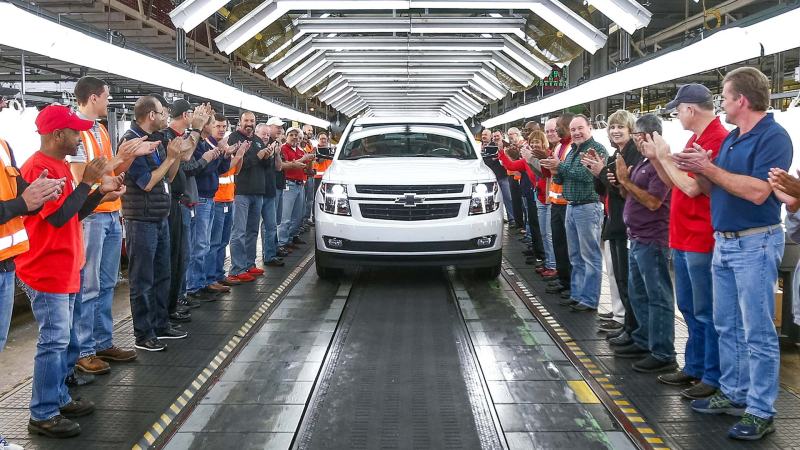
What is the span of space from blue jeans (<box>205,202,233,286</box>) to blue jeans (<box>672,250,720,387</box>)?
5060mm

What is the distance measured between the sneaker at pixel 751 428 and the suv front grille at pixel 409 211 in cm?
434

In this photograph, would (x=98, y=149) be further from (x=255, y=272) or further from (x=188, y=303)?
(x=255, y=272)

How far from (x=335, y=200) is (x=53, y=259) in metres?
4.16

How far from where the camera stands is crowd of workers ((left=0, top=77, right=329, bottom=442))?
3.86 m

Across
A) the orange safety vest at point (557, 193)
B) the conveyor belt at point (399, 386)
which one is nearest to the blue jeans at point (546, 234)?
the orange safety vest at point (557, 193)

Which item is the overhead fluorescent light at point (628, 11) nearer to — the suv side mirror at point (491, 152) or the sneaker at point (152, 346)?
the suv side mirror at point (491, 152)

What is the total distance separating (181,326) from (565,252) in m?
4.09

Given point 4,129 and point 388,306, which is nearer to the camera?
point 4,129

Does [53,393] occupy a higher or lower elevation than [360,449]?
higher

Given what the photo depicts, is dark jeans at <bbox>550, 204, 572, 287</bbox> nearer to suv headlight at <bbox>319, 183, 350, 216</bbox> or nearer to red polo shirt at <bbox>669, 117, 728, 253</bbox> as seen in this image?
suv headlight at <bbox>319, 183, 350, 216</bbox>

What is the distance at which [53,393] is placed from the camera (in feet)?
13.1

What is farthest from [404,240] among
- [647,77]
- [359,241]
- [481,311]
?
[647,77]

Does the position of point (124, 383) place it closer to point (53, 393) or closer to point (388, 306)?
point (53, 393)

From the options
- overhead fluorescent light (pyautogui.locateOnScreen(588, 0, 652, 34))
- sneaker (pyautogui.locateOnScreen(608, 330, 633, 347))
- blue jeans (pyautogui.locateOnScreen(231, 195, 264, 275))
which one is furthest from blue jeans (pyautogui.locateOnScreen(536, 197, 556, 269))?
blue jeans (pyautogui.locateOnScreen(231, 195, 264, 275))
